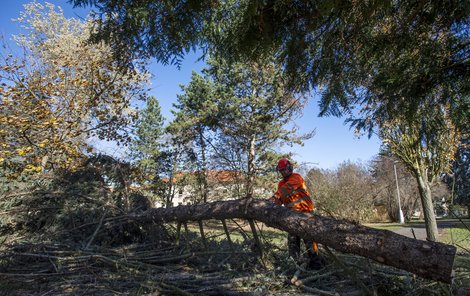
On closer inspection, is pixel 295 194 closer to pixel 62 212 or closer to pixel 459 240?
pixel 62 212

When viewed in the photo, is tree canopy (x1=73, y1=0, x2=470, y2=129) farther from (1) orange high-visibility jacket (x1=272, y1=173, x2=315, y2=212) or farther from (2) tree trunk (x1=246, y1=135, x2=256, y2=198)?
(2) tree trunk (x1=246, y1=135, x2=256, y2=198)

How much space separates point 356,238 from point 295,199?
207 centimetres

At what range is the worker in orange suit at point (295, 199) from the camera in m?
4.22

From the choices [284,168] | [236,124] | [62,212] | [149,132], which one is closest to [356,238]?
[284,168]

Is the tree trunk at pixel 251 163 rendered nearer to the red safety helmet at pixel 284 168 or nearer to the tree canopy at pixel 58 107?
the tree canopy at pixel 58 107

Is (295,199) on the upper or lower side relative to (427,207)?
upper

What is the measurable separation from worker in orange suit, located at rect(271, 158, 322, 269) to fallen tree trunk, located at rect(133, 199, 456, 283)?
2.77ft

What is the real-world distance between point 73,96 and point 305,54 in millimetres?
7647

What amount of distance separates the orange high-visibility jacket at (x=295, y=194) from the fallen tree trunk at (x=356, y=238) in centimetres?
99

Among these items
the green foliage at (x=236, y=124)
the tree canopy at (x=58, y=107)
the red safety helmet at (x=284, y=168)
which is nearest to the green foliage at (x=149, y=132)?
the green foliage at (x=236, y=124)

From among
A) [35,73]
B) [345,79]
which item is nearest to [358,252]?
[345,79]

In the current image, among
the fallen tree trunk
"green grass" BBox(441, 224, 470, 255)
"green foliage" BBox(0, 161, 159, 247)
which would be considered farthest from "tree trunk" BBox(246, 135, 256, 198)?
the fallen tree trunk

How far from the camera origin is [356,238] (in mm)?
2562

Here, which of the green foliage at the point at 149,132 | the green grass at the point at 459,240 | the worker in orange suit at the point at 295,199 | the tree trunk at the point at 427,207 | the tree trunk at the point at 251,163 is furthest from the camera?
the green foliage at the point at 149,132
